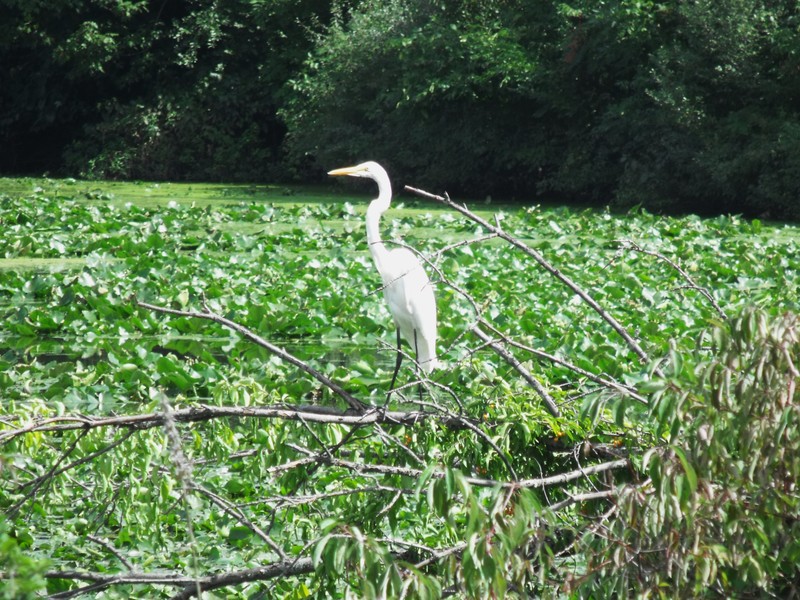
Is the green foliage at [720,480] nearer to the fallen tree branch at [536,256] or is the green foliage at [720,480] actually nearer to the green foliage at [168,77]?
the fallen tree branch at [536,256]

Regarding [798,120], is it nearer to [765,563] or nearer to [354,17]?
[354,17]

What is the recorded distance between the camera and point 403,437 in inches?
131

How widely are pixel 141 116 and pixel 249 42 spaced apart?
281cm

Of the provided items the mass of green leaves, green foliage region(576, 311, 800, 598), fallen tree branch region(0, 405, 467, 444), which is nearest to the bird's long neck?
the mass of green leaves

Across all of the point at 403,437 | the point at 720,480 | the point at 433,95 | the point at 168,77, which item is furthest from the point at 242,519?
the point at 168,77

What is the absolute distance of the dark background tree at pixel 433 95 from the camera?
14.4 meters

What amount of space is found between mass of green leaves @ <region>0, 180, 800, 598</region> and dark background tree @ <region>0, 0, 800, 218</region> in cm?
566

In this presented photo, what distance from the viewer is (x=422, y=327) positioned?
5.53m

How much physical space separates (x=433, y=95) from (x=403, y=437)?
14.4m

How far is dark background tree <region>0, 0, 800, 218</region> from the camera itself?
14445mm

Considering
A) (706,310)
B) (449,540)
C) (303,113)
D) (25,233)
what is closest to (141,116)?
(303,113)

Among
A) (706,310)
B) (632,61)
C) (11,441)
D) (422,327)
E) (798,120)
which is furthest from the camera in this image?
(632,61)

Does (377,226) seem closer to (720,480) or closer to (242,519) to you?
(242,519)

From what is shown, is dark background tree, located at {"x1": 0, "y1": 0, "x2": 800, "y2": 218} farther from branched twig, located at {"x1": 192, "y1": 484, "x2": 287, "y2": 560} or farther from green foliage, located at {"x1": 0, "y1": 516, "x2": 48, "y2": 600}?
green foliage, located at {"x1": 0, "y1": 516, "x2": 48, "y2": 600}
